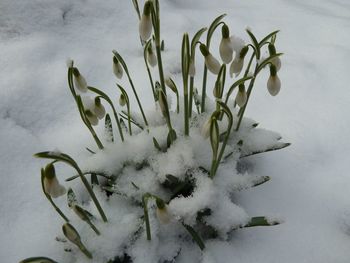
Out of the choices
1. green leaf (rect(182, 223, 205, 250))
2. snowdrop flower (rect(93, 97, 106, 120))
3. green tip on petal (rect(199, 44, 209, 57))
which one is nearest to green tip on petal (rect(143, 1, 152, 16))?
green tip on petal (rect(199, 44, 209, 57))

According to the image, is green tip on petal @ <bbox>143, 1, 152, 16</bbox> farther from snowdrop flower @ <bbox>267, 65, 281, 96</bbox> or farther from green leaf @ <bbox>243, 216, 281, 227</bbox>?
green leaf @ <bbox>243, 216, 281, 227</bbox>

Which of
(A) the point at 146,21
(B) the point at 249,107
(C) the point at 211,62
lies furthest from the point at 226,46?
(B) the point at 249,107

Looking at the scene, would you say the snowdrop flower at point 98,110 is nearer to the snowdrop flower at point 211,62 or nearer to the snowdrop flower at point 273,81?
the snowdrop flower at point 211,62

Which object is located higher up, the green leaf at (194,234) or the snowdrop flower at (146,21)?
the snowdrop flower at (146,21)

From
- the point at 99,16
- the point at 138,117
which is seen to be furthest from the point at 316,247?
the point at 99,16

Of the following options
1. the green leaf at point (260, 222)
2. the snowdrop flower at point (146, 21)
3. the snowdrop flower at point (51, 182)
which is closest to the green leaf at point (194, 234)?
the green leaf at point (260, 222)

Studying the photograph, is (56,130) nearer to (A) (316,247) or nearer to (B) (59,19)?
(B) (59,19)

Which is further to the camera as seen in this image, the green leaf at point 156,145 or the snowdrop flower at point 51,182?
the green leaf at point 156,145
